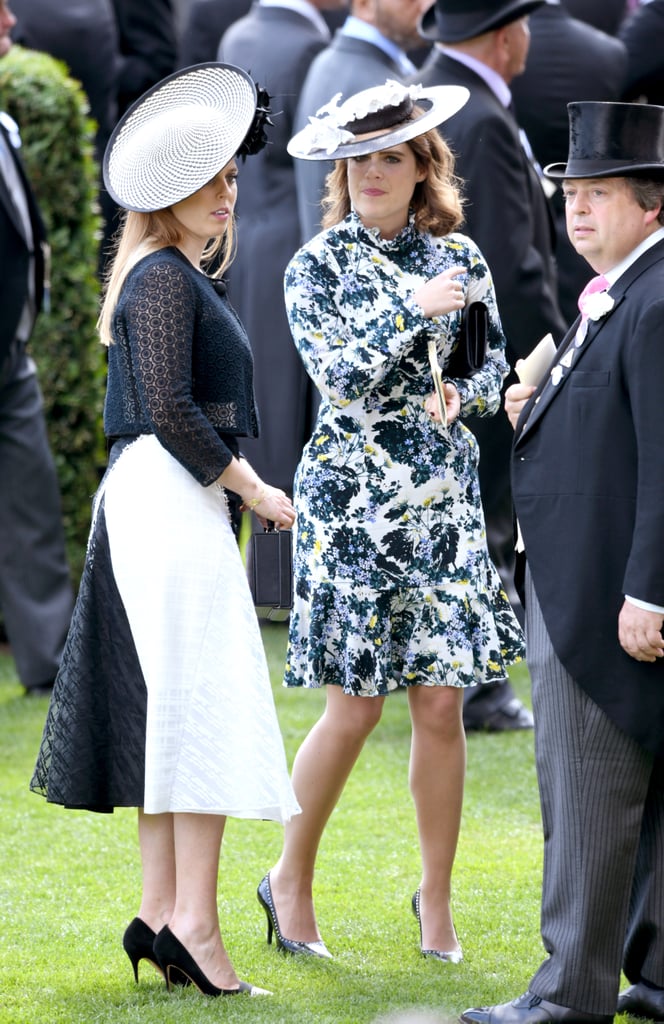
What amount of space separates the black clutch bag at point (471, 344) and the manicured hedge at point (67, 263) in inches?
142

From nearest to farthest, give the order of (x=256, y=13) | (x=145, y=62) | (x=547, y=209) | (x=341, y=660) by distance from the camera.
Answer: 1. (x=341, y=660)
2. (x=547, y=209)
3. (x=256, y=13)
4. (x=145, y=62)

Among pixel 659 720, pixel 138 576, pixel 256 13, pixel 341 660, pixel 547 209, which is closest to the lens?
pixel 659 720

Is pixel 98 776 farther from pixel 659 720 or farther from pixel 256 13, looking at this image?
pixel 256 13

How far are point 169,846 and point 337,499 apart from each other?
2.93 feet

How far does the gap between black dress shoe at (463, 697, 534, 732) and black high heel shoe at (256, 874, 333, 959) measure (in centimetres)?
213

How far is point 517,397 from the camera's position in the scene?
11.5ft

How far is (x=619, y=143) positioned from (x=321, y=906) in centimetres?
213

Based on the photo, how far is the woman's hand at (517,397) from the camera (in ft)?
11.4

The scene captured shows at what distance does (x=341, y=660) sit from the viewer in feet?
12.8

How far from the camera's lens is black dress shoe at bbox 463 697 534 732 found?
20.0 ft

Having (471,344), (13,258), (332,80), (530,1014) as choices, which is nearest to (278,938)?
(530,1014)

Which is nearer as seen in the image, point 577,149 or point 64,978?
point 577,149

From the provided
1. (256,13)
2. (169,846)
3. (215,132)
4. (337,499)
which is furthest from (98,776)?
(256,13)

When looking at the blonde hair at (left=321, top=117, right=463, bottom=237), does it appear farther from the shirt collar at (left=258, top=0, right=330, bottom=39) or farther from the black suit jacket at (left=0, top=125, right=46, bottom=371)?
the shirt collar at (left=258, top=0, right=330, bottom=39)
